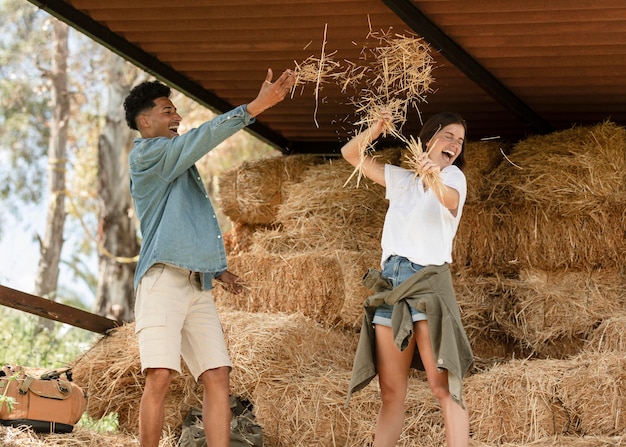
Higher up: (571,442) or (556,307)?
(556,307)

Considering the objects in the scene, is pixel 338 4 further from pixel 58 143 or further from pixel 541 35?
pixel 58 143

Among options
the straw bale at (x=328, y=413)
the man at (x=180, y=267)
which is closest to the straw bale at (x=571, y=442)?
the straw bale at (x=328, y=413)

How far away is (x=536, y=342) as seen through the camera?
6.73m

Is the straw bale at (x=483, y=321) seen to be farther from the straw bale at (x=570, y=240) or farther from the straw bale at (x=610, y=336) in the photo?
the straw bale at (x=610, y=336)

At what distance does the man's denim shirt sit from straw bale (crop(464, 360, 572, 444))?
1.65 meters

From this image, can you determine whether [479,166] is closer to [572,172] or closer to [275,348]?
[572,172]

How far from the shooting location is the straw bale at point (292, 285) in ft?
23.0

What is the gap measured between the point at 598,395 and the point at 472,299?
1591mm

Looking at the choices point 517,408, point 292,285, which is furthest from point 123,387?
point 517,408

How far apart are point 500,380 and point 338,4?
233cm

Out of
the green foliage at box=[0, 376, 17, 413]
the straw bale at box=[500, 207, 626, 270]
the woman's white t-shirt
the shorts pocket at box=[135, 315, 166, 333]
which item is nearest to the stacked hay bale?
the straw bale at box=[500, 207, 626, 270]

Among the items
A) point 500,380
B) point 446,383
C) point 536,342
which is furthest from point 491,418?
point 536,342

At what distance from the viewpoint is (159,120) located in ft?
17.4

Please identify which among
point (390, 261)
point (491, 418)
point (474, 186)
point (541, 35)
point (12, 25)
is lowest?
point (491, 418)
